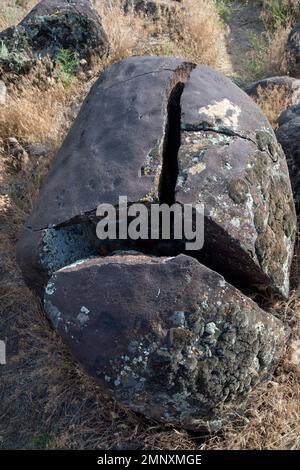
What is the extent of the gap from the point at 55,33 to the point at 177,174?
3.20 m

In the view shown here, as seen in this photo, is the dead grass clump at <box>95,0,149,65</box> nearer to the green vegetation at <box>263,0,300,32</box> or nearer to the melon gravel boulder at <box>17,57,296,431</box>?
the green vegetation at <box>263,0,300,32</box>

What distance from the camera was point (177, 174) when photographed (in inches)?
107

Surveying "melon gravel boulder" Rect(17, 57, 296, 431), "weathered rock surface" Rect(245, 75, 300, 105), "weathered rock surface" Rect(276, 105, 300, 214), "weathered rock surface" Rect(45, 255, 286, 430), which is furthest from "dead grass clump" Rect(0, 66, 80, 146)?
"weathered rock surface" Rect(45, 255, 286, 430)

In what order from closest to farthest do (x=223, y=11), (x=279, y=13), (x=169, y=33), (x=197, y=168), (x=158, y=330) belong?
1. (x=158, y=330)
2. (x=197, y=168)
3. (x=169, y=33)
4. (x=279, y=13)
5. (x=223, y=11)

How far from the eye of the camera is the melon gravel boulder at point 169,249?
2314mm

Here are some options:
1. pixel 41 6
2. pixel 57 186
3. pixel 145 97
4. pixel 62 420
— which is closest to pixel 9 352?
pixel 62 420

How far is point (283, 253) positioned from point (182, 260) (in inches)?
30.3

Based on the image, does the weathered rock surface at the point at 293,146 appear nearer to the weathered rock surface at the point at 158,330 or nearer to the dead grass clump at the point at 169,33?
the weathered rock surface at the point at 158,330

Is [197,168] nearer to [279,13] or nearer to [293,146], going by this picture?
[293,146]

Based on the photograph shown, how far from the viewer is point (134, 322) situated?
7.52 ft

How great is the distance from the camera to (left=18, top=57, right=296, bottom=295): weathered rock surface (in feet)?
8.61

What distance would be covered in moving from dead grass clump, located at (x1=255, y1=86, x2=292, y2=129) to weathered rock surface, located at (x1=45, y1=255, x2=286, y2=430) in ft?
7.99

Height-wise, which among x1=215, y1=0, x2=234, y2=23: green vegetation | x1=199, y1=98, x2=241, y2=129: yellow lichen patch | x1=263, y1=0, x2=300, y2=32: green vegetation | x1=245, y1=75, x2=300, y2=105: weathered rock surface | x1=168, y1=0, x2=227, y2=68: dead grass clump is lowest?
x1=199, y1=98, x2=241, y2=129: yellow lichen patch

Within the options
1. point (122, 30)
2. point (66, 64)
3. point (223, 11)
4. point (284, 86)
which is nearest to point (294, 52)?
point (284, 86)
